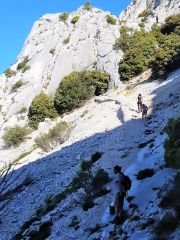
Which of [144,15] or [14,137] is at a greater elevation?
[144,15]

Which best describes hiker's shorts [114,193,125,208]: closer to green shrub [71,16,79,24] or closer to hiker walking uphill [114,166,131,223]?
hiker walking uphill [114,166,131,223]

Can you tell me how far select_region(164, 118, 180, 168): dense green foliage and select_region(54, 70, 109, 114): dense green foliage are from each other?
3431cm

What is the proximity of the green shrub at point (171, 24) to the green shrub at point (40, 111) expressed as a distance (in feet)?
58.7

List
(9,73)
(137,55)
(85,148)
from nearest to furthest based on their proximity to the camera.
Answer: (85,148) < (137,55) < (9,73)

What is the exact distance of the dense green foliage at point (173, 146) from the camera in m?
17.3

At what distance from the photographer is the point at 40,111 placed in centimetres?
5541

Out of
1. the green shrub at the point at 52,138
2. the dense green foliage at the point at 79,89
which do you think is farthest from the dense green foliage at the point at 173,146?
the dense green foliage at the point at 79,89

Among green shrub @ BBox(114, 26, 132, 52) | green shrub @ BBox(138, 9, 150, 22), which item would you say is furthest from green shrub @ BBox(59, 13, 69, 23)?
green shrub @ BBox(114, 26, 132, 52)

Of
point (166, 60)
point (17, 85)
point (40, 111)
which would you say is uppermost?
point (17, 85)

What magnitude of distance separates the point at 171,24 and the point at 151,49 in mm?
5112

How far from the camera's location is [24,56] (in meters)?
74.0

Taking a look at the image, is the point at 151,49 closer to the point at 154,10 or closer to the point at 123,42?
the point at 123,42

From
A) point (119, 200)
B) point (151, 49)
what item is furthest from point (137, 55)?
point (119, 200)

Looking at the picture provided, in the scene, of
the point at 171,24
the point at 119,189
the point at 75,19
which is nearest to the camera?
the point at 119,189
